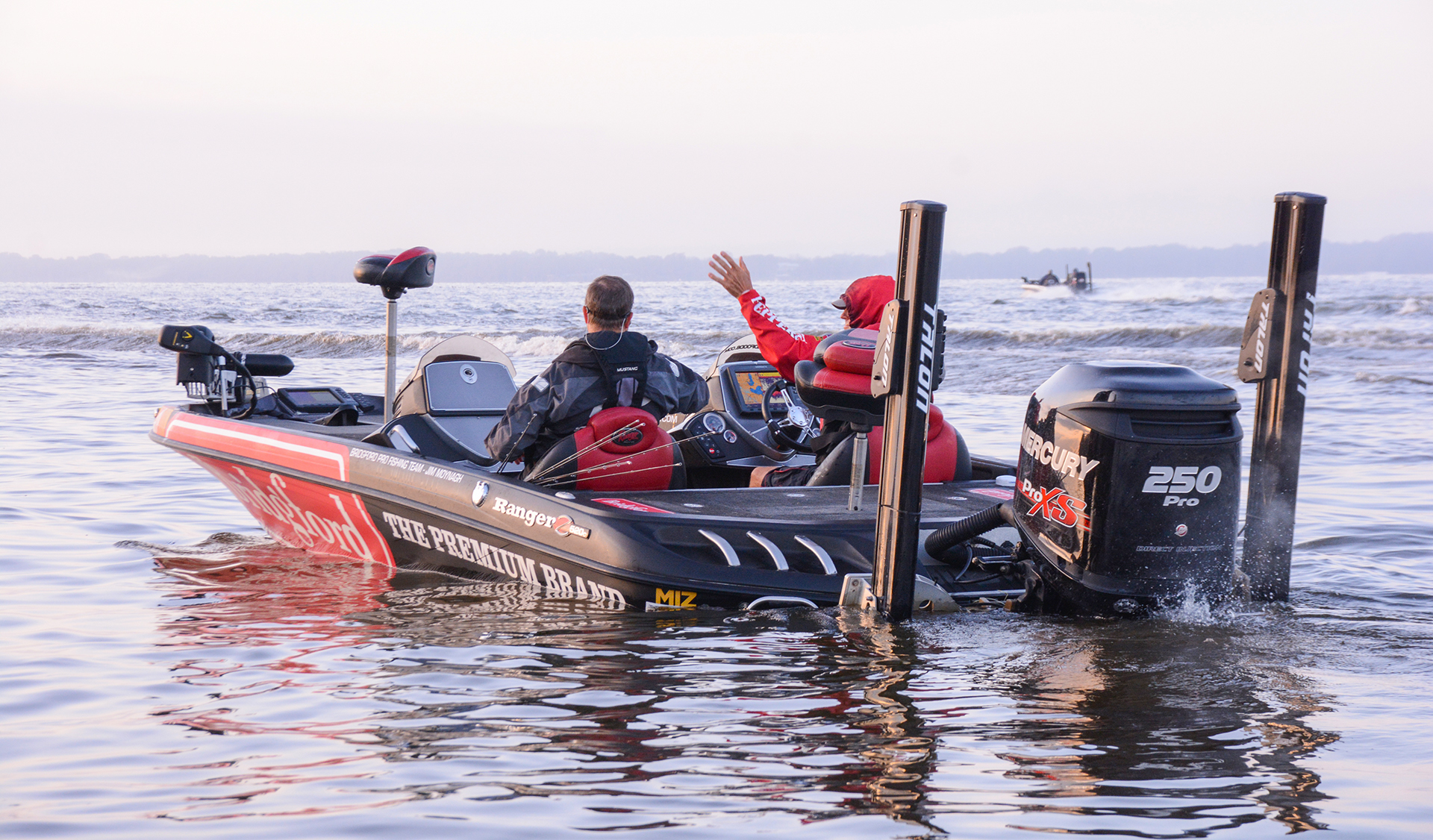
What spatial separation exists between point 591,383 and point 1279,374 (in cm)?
256

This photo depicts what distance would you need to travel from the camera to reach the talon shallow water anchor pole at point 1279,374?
423 centimetres

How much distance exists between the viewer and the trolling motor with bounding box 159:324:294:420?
22.0 ft

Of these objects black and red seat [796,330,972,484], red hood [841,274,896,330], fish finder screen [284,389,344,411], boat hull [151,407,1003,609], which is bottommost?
boat hull [151,407,1003,609]

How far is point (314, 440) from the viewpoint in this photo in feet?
19.0

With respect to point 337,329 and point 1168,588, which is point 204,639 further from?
point 337,329

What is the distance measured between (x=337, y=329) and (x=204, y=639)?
27.4m

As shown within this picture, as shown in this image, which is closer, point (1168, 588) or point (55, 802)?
point (55, 802)

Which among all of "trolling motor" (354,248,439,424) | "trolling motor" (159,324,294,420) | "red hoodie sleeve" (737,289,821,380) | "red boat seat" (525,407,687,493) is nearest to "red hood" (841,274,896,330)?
"red hoodie sleeve" (737,289,821,380)

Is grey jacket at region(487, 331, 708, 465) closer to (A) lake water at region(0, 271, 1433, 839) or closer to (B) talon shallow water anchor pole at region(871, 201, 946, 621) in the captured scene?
(A) lake water at region(0, 271, 1433, 839)

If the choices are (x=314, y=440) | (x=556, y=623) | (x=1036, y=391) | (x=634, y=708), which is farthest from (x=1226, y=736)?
(x=314, y=440)

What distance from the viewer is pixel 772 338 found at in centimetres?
536

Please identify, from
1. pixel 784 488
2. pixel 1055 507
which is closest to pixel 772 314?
pixel 784 488

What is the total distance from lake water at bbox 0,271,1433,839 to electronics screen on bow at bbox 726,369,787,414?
204 cm

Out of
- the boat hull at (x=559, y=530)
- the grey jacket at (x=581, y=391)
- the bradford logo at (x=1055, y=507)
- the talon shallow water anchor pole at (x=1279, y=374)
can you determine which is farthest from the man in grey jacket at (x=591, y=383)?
the talon shallow water anchor pole at (x=1279, y=374)
